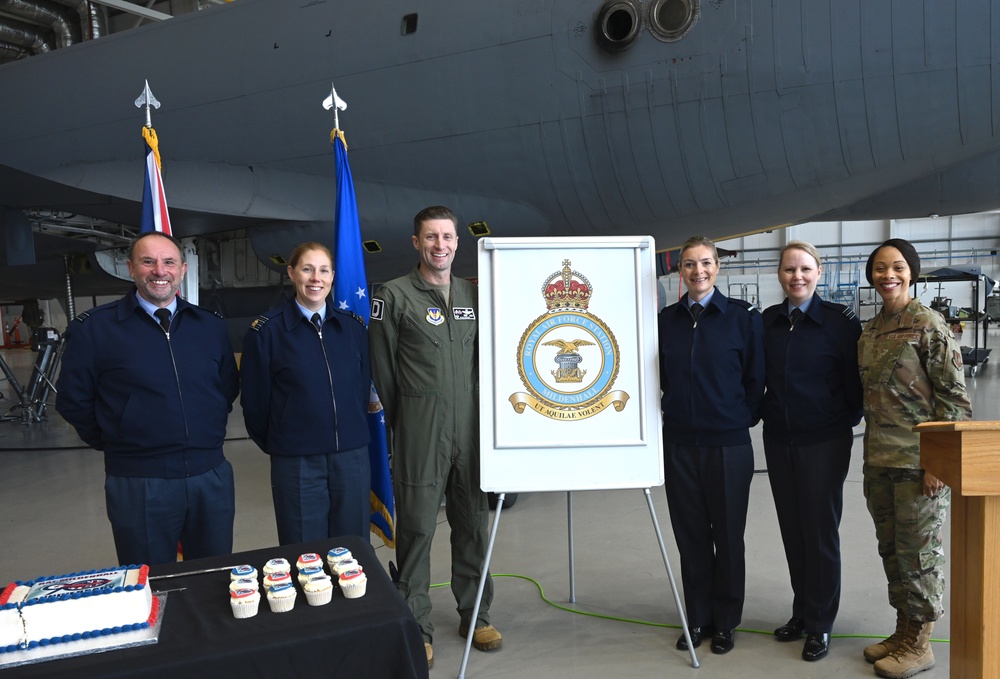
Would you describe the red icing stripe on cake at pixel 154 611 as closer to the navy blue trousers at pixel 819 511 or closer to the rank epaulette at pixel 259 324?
the rank epaulette at pixel 259 324

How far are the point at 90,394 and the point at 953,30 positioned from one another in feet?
14.7

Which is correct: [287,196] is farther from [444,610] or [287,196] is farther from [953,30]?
[953,30]

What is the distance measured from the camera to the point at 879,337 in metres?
2.54

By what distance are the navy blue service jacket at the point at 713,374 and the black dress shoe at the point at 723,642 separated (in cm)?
76

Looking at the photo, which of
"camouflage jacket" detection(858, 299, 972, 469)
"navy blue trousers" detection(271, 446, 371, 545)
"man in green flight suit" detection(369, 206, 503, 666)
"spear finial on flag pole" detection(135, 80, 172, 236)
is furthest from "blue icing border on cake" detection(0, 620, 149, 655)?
"spear finial on flag pole" detection(135, 80, 172, 236)

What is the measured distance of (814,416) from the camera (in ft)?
8.64

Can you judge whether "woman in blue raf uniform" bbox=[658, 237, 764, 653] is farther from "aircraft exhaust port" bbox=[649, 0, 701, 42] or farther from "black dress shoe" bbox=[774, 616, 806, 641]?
"aircraft exhaust port" bbox=[649, 0, 701, 42]

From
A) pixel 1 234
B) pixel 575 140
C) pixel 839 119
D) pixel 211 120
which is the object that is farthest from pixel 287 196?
pixel 839 119

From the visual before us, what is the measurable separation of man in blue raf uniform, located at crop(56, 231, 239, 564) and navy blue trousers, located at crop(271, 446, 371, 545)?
0.92 ft

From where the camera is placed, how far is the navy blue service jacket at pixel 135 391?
7.57ft

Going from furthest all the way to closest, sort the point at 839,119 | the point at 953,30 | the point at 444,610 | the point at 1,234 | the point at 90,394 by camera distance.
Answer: the point at 1,234 < the point at 839,119 < the point at 953,30 < the point at 444,610 < the point at 90,394

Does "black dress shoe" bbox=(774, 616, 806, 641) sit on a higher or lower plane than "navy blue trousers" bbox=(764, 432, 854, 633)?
lower

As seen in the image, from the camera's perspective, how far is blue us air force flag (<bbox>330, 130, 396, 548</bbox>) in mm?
3658

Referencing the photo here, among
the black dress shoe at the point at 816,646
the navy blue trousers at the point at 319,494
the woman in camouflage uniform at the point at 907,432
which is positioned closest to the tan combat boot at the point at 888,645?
the woman in camouflage uniform at the point at 907,432
